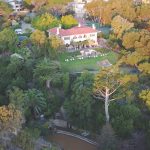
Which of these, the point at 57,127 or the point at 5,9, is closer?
the point at 57,127

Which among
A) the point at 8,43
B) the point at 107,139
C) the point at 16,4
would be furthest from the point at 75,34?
the point at 16,4

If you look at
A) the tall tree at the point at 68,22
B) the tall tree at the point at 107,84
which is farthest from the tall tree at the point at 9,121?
the tall tree at the point at 68,22

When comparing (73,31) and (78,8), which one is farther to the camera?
(78,8)

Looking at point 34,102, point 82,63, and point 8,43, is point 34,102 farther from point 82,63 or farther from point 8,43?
point 8,43

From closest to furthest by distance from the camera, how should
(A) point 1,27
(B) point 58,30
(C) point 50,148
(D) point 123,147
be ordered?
(C) point 50,148 < (D) point 123,147 < (B) point 58,30 < (A) point 1,27

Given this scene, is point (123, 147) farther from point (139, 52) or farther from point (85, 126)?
point (139, 52)

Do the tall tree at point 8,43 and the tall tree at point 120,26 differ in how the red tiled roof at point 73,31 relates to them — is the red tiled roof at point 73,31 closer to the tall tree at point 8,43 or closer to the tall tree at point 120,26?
the tall tree at point 120,26

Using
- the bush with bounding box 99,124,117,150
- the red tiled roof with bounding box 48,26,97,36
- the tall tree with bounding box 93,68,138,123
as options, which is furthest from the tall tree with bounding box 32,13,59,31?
the bush with bounding box 99,124,117,150

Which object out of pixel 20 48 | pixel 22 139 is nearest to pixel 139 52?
pixel 20 48
